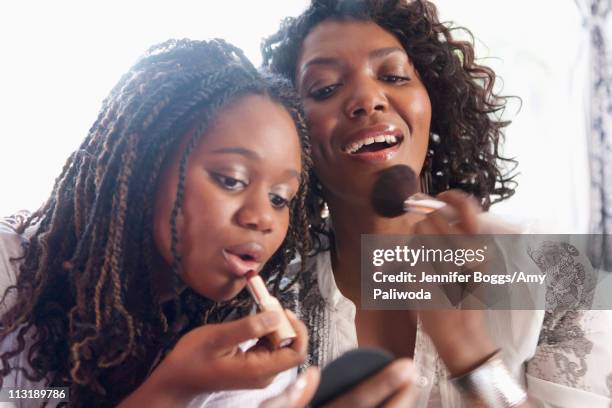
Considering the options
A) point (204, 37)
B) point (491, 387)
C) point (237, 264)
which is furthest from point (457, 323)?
Result: point (204, 37)

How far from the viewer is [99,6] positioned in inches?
18.6

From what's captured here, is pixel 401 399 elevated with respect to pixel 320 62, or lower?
lower

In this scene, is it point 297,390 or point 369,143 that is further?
point 369,143

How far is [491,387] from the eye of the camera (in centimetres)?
35

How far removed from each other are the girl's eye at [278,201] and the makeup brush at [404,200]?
70 millimetres

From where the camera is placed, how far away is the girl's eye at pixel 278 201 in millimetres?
356

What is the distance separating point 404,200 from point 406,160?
72 millimetres

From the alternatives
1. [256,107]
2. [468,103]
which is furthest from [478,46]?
[256,107]

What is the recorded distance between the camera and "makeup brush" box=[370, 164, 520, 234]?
375mm

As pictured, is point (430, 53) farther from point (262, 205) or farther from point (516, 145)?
point (262, 205)

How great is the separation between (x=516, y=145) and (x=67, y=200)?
381 mm

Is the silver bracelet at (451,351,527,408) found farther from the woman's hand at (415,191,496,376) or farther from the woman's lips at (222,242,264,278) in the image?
the woman's lips at (222,242,264,278)

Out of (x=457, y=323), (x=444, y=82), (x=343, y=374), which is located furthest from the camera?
(x=444, y=82)

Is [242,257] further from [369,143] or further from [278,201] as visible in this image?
[369,143]
